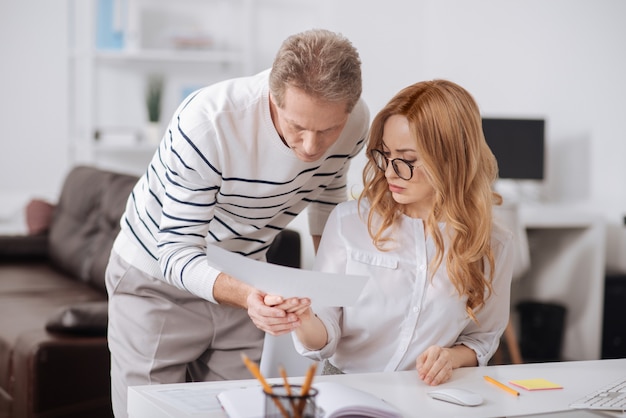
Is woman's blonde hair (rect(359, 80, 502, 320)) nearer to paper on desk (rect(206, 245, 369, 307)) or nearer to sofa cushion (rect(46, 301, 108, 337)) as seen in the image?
paper on desk (rect(206, 245, 369, 307))

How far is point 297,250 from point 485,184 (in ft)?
3.39

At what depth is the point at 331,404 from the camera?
1.23 metres

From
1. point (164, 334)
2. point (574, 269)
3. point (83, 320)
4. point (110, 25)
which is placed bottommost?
point (574, 269)

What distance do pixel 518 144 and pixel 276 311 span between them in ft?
10.5

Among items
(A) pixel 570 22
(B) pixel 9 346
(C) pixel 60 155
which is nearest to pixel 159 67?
(C) pixel 60 155

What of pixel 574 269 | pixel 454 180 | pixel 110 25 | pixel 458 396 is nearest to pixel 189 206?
pixel 454 180

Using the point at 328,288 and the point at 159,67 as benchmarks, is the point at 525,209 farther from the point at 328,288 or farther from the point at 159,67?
the point at 328,288

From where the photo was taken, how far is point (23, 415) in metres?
2.57

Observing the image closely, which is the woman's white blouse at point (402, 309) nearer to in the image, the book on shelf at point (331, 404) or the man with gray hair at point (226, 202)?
the man with gray hair at point (226, 202)

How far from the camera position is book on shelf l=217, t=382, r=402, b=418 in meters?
1.20

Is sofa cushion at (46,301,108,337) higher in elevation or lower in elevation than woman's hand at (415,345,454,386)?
lower

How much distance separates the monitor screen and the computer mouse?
121 inches

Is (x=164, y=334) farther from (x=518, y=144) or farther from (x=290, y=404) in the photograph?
(x=518, y=144)

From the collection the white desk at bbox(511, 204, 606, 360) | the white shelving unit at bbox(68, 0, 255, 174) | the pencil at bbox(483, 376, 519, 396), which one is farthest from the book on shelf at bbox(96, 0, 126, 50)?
the pencil at bbox(483, 376, 519, 396)
